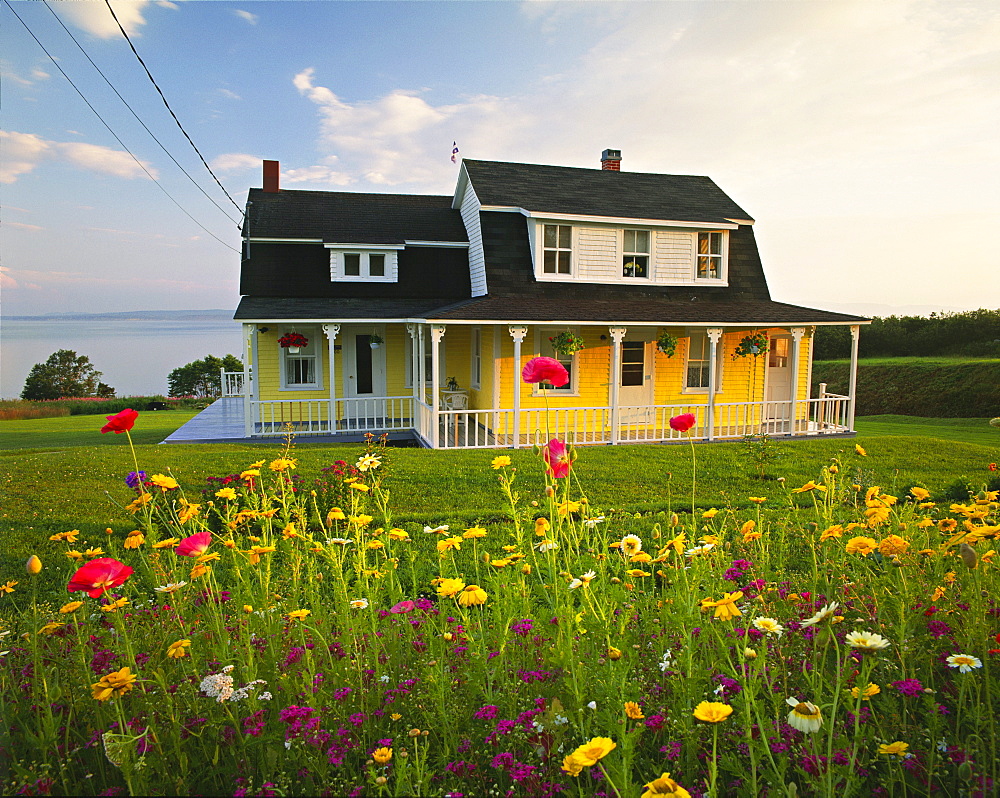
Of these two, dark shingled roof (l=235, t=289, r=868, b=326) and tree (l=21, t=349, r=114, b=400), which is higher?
dark shingled roof (l=235, t=289, r=868, b=326)

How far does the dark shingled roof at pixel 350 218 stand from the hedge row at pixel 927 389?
1701 cm

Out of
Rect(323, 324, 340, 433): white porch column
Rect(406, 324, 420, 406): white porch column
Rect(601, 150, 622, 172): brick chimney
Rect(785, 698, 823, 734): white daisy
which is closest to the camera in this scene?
Rect(785, 698, 823, 734): white daisy

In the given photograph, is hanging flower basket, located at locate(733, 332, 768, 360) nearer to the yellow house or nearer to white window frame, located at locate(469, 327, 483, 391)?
the yellow house

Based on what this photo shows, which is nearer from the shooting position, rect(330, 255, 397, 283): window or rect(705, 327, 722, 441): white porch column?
rect(705, 327, 722, 441): white porch column

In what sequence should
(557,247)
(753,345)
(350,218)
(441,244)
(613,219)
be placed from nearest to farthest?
(753,345) → (613,219) → (557,247) → (441,244) → (350,218)

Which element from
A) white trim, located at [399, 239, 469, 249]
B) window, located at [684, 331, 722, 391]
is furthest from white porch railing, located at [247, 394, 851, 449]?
white trim, located at [399, 239, 469, 249]

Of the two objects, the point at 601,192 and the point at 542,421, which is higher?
the point at 601,192

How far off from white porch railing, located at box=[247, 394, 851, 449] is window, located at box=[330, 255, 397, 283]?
337 centimetres

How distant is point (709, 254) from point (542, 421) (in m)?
6.40

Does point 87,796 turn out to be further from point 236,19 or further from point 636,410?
point 636,410

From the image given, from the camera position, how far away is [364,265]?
16531mm

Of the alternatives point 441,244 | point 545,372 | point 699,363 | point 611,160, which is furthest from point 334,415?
point 545,372

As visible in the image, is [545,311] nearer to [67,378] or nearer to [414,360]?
[414,360]

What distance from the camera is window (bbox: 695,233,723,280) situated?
16.1 meters
